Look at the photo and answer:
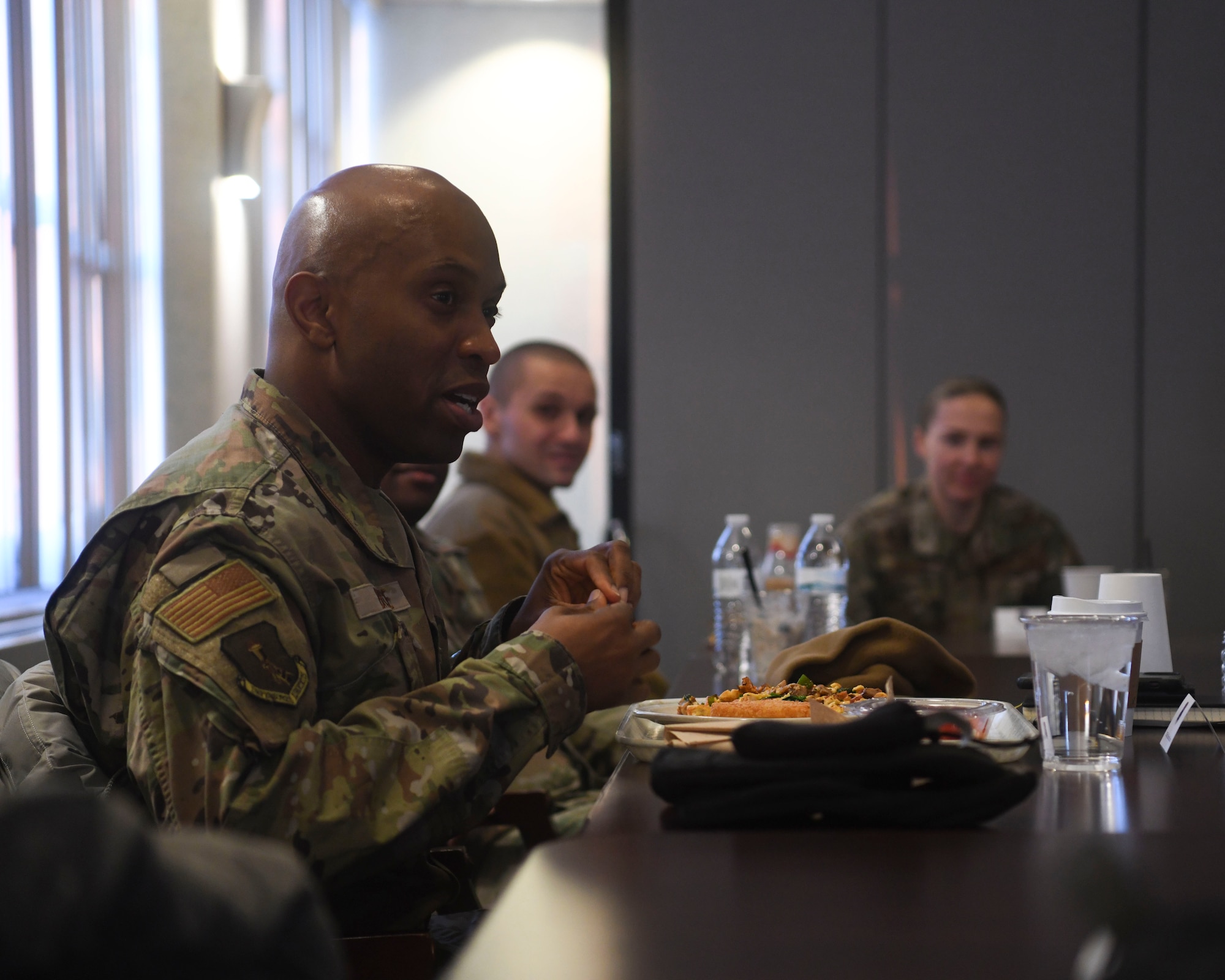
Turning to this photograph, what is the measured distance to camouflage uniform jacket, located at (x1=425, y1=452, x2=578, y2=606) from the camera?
9.66ft

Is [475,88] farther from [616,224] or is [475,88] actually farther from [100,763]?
[100,763]

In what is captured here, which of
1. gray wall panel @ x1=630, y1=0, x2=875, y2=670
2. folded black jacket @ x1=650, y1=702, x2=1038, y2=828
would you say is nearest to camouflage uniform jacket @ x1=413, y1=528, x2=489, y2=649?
folded black jacket @ x1=650, y1=702, x2=1038, y2=828

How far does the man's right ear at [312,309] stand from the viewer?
1.36 m

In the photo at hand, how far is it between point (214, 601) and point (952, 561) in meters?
3.05

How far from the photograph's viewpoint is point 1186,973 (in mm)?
394

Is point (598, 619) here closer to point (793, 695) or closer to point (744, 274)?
point (793, 695)

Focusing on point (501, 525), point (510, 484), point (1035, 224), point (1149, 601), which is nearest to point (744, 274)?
point (1035, 224)

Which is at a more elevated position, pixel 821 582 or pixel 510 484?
pixel 510 484

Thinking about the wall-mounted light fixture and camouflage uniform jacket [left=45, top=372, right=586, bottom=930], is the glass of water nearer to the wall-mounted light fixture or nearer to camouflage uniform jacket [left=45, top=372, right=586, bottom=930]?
camouflage uniform jacket [left=45, top=372, right=586, bottom=930]

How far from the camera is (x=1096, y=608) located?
124 centimetres

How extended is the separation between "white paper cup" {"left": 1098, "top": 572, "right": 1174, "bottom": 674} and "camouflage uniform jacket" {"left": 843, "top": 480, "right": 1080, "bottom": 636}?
2156 mm

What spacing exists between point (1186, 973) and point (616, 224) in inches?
174

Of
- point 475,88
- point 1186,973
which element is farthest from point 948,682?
point 475,88

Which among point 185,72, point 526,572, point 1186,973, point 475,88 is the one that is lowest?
point 526,572
